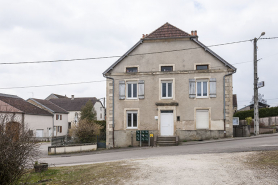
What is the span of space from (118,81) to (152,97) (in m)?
3.06

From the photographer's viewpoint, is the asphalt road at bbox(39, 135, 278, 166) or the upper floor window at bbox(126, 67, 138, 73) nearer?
the asphalt road at bbox(39, 135, 278, 166)

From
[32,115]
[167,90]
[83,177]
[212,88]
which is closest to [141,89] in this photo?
[167,90]

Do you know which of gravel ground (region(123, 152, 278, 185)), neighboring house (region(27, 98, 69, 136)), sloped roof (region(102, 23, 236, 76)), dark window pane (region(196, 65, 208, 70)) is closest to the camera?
gravel ground (region(123, 152, 278, 185))

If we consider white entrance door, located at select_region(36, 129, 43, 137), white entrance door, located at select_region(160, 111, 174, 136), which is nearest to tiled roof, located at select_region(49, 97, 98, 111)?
white entrance door, located at select_region(36, 129, 43, 137)

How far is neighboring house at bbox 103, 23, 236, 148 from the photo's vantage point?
2123 centimetres

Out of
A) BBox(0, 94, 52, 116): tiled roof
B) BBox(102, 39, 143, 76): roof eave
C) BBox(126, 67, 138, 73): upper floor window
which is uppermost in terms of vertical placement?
BBox(102, 39, 143, 76): roof eave

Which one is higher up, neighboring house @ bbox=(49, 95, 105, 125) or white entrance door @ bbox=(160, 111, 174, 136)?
neighboring house @ bbox=(49, 95, 105, 125)

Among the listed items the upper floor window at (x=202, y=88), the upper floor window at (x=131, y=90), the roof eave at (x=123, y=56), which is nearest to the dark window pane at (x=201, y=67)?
the upper floor window at (x=202, y=88)

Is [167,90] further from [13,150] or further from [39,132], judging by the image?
[39,132]

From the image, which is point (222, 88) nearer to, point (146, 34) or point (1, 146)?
point (146, 34)

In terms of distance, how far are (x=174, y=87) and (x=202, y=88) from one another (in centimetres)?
215

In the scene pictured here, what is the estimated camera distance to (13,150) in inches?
335

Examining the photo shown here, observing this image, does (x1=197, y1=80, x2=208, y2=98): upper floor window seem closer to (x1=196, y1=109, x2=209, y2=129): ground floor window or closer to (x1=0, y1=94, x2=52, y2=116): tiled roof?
(x1=196, y1=109, x2=209, y2=129): ground floor window

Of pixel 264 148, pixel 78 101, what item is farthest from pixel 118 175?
pixel 78 101
